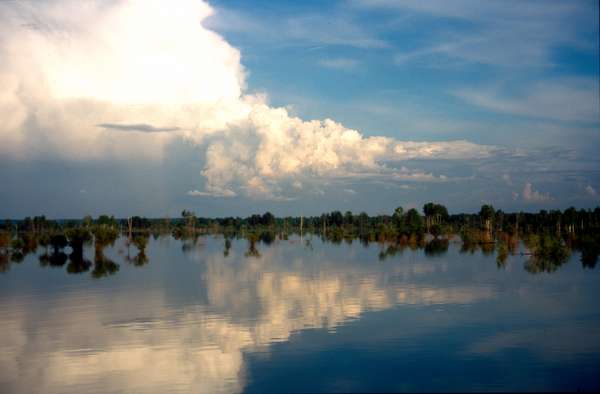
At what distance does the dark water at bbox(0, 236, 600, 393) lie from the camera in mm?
13883

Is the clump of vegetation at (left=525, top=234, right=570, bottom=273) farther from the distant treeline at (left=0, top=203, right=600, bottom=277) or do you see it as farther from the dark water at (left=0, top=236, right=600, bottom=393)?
the dark water at (left=0, top=236, right=600, bottom=393)

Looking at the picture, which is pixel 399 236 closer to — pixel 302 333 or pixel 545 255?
pixel 545 255

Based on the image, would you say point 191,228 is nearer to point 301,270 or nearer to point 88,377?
point 301,270

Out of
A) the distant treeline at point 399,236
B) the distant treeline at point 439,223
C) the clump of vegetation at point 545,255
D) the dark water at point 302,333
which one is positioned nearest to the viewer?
the dark water at point 302,333

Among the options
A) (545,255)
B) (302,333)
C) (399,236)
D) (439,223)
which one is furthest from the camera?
(439,223)

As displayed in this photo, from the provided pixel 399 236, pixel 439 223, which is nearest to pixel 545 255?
pixel 399 236

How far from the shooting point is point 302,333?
1870cm

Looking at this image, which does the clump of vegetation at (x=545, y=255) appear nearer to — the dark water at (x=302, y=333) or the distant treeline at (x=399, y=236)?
the distant treeline at (x=399, y=236)

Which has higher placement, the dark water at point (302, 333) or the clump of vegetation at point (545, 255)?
the clump of vegetation at point (545, 255)

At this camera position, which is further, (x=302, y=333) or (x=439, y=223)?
(x=439, y=223)

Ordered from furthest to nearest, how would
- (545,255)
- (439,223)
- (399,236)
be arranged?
(439,223), (399,236), (545,255)

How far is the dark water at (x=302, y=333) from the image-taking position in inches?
547

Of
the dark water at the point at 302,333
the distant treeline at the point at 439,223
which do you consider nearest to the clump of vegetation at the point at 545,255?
the dark water at the point at 302,333

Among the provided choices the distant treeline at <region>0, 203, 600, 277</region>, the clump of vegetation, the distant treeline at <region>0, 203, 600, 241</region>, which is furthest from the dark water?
the distant treeline at <region>0, 203, 600, 241</region>
